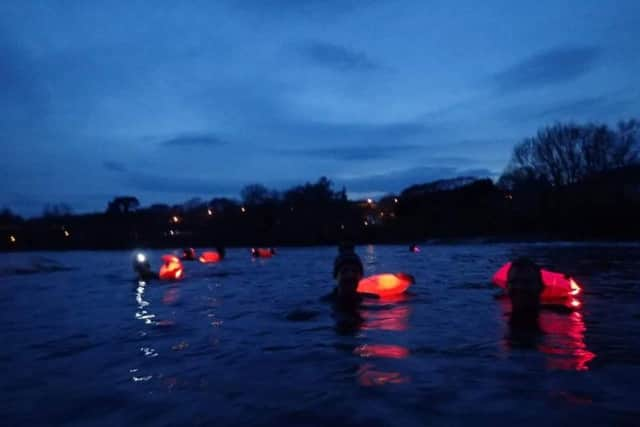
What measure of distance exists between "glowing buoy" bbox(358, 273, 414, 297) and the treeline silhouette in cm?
5463

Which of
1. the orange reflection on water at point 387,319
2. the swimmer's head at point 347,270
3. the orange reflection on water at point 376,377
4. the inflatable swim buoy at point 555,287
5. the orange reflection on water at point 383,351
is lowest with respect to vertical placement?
the orange reflection on water at point 376,377

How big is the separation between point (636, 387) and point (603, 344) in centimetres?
264

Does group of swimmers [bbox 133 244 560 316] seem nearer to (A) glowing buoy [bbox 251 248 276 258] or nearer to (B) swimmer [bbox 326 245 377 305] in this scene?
(B) swimmer [bbox 326 245 377 305]

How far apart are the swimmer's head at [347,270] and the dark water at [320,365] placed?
0.85m

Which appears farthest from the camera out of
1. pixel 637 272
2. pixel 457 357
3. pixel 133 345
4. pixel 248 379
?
pixel 637 272

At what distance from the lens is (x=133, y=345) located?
10.3 m

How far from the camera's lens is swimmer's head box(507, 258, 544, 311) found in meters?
11.7

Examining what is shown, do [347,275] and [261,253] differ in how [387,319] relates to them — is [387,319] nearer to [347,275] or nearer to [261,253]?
[347,275]

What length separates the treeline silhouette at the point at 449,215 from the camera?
73250 millimetres

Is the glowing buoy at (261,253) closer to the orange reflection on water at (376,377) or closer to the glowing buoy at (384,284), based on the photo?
the glowing buoy at (384,284)

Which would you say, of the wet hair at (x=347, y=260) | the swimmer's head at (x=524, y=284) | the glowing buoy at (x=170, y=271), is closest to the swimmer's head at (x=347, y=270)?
the wet hair at (x=347, y=260)

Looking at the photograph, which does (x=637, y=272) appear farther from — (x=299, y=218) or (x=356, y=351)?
(x=299, y=218)

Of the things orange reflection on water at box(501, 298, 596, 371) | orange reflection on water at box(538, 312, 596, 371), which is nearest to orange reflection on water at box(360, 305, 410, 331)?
orange reflection on water at box(501, 298, 596, 371)

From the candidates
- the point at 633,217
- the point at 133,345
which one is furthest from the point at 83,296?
the point at 633,217
